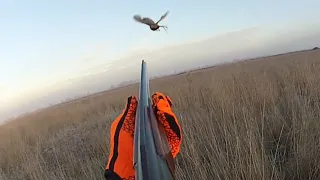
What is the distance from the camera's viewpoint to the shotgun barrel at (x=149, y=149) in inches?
43.8

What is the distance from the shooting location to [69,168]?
15.2 ft

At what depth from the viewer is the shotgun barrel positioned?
1.11m

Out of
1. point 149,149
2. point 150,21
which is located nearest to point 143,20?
point 150,21

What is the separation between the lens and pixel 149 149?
45.2 inches

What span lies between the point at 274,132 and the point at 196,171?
122cm

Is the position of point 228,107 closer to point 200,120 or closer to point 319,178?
point 200,120

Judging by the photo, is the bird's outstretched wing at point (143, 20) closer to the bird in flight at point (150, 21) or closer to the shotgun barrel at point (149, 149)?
the bird in flight at point (150, 21)

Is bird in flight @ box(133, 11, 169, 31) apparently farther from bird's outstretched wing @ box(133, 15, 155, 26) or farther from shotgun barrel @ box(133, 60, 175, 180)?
shotgun barrel @ box(133, 60, 175, 180)

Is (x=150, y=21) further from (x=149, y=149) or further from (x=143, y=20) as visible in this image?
(x=149, y=149)

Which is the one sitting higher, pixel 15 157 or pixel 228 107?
pixel 228 107

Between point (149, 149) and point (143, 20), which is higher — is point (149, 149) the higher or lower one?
the lower one

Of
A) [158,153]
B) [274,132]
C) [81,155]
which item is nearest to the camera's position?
[158,153]

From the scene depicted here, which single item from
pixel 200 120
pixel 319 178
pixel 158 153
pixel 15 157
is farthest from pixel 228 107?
pixel 15 157

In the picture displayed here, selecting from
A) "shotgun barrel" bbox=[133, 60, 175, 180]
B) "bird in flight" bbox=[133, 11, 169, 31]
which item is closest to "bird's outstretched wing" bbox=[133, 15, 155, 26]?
"bird in flight" bbox=[133, 11, 169, 31]
